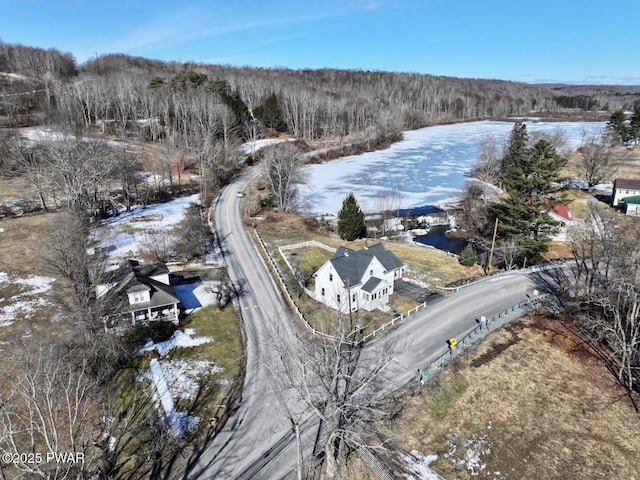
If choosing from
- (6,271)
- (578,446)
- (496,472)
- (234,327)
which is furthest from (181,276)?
(578,446)

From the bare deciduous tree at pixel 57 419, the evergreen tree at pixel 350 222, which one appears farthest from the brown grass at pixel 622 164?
the bare deciduous tree at pixel 57 419

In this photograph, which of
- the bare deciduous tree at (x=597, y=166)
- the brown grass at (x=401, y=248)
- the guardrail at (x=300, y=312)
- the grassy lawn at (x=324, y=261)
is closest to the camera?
the guardrail at (x=300, y=312)

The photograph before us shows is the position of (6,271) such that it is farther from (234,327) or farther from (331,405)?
(331,405)

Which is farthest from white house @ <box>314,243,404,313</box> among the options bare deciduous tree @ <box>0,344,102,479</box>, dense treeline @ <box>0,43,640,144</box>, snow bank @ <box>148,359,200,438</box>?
dense treeline @ <box>0,43,640,144</box>

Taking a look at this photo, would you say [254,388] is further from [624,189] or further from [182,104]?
[182,104]

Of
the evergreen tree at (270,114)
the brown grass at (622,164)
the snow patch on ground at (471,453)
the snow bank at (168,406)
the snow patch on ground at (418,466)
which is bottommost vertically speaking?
the snow patch on ground at (471,453)

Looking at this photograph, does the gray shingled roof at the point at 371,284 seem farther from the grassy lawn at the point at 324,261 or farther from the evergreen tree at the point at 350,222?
the evergreen tree at the point at 350,222
